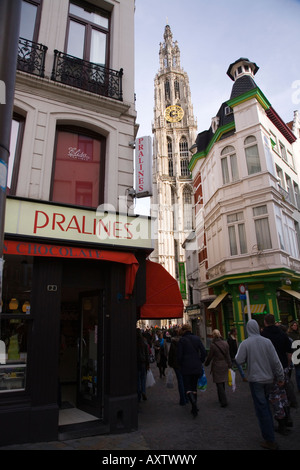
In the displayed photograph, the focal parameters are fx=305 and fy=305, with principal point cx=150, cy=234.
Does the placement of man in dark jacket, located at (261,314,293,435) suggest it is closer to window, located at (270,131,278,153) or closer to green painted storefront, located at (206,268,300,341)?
green painted storefront, located at (206,268,300,341)

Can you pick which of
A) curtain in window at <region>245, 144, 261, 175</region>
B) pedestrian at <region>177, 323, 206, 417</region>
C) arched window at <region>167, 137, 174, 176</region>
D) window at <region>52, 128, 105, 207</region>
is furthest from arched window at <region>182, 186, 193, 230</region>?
pedestrian at <region>177, 323, 206, 417</region>

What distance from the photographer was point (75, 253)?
6219 mm

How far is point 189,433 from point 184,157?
73.0 metres

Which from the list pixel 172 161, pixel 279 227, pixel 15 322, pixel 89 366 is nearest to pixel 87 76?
pixel 15 322

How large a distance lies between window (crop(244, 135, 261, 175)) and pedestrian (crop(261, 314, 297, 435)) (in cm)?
1200

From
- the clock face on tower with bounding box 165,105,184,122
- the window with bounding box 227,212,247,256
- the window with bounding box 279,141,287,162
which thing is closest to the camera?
the window with bounding box 227,212,247,256

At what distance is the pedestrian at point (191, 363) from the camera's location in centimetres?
684

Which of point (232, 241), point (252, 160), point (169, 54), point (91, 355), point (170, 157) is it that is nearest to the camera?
point (91, 355)

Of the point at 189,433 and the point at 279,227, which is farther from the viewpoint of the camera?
the point at 279,227

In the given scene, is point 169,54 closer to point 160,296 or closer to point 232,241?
point 232,241

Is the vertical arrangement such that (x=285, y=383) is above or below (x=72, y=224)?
below

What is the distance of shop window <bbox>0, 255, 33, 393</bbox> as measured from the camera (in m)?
5.50

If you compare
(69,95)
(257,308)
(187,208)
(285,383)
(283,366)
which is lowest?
(285,383)

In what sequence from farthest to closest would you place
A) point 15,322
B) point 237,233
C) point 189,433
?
1. point 237,233
2. point 15,322
3. point 189,433
